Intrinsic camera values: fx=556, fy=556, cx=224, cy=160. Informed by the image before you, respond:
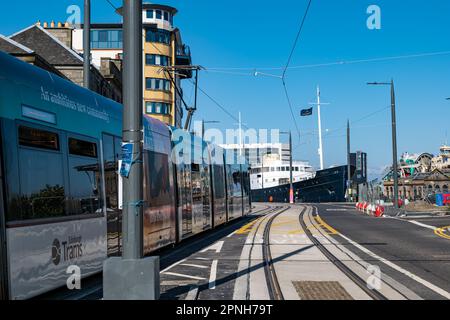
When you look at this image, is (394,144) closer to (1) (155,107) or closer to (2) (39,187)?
(2) (39,187)

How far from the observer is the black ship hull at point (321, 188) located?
65.2m

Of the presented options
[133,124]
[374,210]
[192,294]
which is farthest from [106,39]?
[133,124]

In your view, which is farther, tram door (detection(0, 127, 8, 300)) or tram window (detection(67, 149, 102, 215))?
tram window (detection(67, 149, 102, 215))

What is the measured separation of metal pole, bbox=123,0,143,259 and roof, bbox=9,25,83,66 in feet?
91.9

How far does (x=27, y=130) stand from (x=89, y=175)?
196 cm

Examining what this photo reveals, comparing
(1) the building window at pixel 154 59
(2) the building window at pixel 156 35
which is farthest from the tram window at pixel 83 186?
(2) the building window at pixel 156 35

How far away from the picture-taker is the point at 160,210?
41.3 ft

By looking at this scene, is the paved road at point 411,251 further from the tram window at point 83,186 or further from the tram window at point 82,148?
the tram window at point 82,148

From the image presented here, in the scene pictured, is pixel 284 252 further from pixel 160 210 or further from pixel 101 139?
pixel 101 139

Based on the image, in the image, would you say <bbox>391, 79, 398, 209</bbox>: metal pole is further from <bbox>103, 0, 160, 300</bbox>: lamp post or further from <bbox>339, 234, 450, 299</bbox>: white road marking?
<bbox>103, 0, 160, 300</bbox>: lamp post

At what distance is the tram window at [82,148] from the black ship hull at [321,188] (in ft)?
188

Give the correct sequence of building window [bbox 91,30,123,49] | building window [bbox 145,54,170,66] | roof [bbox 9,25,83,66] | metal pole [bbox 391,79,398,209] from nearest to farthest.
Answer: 1. metal pole [bbox 391,79,398,209]
2. roof [bbox 9,25,83,66]
3. building window [bbox 91,30,123,49]
4. building window [bbox 145,54,170,66]

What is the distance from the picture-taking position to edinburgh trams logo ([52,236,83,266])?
730 cm

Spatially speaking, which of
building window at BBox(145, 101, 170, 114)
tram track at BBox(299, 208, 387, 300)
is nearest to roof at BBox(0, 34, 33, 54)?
tram track at BBox(299, 208, 387, 300)
